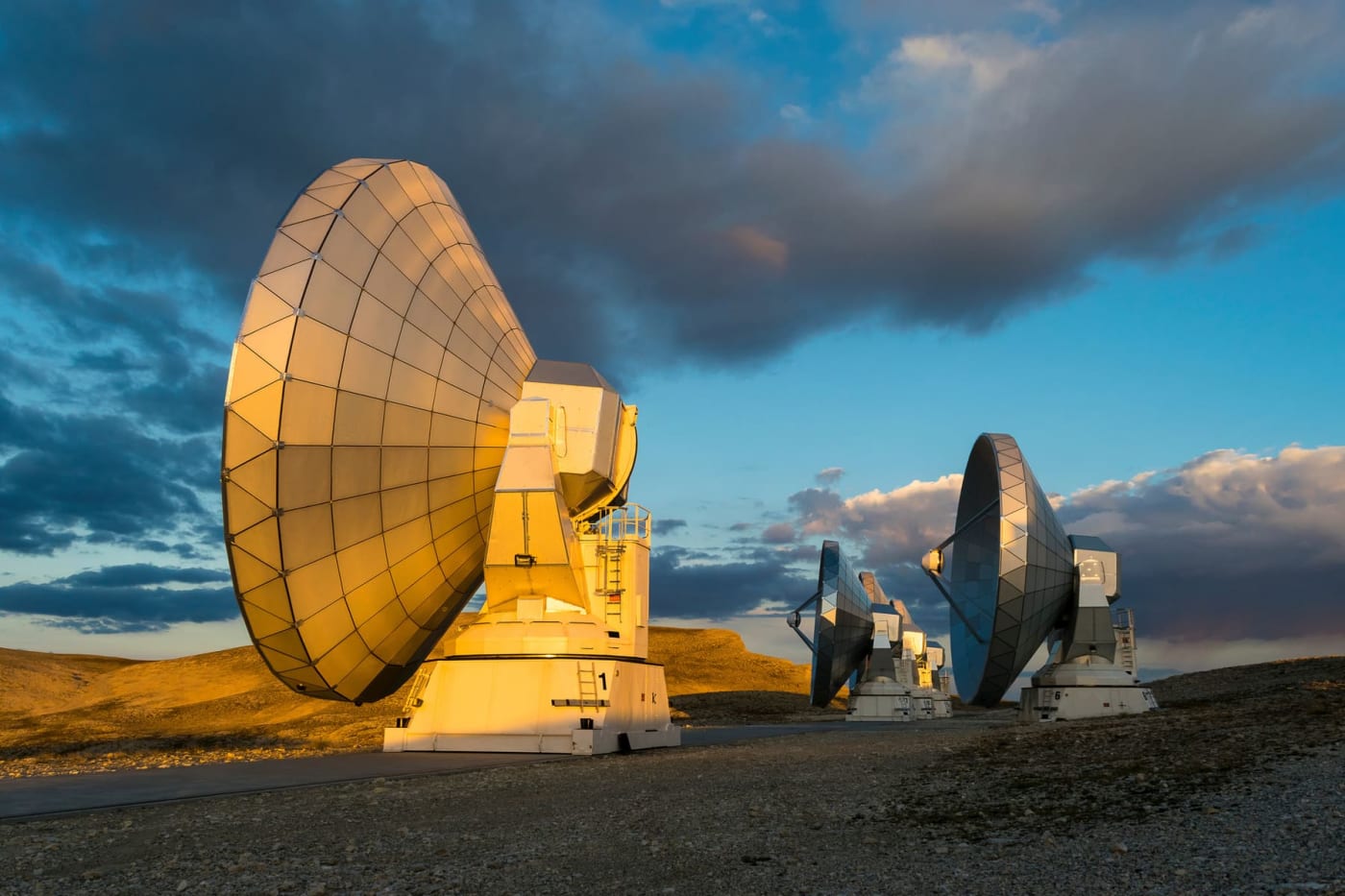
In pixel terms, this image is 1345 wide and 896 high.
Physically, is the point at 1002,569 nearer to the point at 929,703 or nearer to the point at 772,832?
the point at 772,832

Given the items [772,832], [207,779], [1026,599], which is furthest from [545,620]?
[1026,599]

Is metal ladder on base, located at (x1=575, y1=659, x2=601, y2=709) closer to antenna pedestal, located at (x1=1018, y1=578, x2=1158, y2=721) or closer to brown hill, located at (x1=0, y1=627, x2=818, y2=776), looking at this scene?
brown hill, located at (x1=0, y1=627, x2=818, y2=776)

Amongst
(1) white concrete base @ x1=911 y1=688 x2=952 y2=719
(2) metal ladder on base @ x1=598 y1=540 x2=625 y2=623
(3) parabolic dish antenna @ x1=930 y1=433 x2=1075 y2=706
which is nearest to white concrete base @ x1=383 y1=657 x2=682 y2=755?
→ (2) metal ladder on base @ x1=598 y1=540 x2=625 y2=623

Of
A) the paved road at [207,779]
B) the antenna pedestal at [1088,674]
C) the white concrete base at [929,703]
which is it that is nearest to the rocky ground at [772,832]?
the paved road at [207,779]

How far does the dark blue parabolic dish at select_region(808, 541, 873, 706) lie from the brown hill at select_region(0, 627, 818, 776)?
1064 cm

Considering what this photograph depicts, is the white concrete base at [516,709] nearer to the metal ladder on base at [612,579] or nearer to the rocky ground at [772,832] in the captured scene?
the metal ladder on base at [612,579]

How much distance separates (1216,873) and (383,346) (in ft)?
48.3

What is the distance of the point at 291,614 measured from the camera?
16.7 meters

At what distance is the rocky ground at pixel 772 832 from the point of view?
320 inches

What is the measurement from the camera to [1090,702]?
30.9 m

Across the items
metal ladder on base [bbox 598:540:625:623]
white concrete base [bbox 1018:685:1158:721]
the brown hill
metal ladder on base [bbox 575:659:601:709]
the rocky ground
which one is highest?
metal ladder on base [bbox 598:540:625:623]

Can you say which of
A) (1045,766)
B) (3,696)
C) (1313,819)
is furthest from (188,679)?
(1313,819)

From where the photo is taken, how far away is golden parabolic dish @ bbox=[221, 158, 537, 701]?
15578 millimetres

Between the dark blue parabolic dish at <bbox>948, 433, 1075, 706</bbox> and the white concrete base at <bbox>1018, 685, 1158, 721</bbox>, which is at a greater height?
the dark blue parabolic dish at <bbox>948, 433, 1075, 706</bbox>
